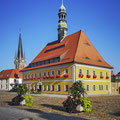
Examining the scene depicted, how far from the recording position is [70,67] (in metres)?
33.3

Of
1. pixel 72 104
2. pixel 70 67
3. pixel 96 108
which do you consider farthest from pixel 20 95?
pixel 70 67

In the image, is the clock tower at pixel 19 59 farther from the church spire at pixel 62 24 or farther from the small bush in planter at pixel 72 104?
the small bush in planter at pixel 72 104

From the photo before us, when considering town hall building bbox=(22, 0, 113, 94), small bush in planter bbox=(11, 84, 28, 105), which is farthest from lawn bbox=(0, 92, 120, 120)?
town hall building bbox=(22, 0, 113, 94)

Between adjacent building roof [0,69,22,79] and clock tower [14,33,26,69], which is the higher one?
clock tower [14,33,26,69]

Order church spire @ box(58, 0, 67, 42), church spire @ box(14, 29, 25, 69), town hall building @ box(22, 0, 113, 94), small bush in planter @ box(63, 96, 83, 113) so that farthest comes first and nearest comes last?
1. church spire @ box(14, 29, 25, 69)
2. church spire @ box(58, 0, 67, 42)
3. town hall building @ box(22, 0, 113, 94)
4. small bush in planter @ box(63, 96, 83, 113)

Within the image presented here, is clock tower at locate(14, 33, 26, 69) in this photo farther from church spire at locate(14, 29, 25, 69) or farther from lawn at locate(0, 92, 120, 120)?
lawn at locate(0, 92, 120, 120)

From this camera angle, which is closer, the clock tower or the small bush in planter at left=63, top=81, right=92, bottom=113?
the small bush in planter at left=63, top=81, right=92, bottom=113

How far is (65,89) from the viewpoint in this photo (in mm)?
34250

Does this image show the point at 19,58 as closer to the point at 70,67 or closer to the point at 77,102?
the point at 70,67

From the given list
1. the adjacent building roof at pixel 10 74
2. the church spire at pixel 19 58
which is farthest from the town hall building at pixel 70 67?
the church spire at pixel 19 58

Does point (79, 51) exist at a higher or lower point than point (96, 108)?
higher

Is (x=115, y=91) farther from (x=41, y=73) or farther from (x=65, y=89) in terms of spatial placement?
(x=41, y=73)

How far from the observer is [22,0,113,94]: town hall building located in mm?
33688

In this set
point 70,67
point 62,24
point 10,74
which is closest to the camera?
point 70,67
